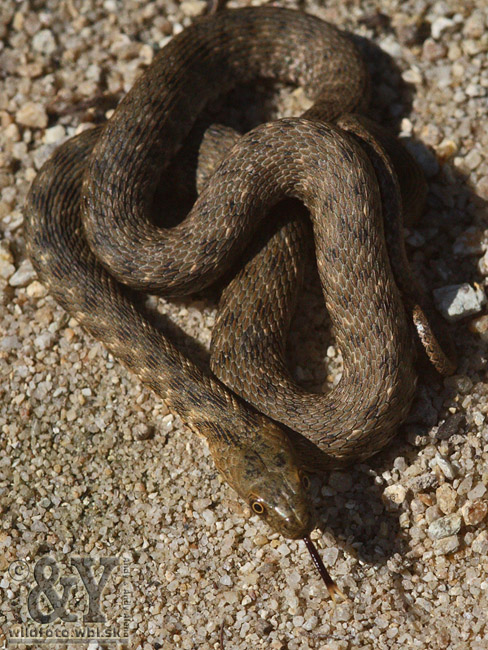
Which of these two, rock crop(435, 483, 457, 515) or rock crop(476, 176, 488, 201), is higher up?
rock crop(476, 176, 488, 201)

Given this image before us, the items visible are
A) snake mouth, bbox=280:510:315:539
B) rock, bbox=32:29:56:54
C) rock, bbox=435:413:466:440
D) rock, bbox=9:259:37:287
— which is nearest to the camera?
snake mouth, bbox=280:510:315:539

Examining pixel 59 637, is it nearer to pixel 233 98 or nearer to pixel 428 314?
pixel 428 314

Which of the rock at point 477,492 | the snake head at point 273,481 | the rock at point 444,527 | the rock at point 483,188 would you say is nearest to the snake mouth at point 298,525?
the snake head at point 273,481

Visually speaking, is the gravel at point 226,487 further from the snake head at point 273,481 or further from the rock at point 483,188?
the snake head at point 273,481

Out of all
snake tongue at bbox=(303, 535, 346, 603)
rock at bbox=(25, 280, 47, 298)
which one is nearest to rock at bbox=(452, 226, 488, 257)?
snake tongue at bbox=(303, 535, 346, 603)

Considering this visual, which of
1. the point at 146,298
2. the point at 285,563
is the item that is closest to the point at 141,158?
the point at 146,298

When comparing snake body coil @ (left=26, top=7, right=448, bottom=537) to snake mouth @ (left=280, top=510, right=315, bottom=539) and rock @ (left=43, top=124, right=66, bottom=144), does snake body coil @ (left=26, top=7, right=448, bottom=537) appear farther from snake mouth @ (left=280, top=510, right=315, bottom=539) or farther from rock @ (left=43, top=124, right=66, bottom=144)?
rock @ (left=43, top=124, right=66, bottom=144)

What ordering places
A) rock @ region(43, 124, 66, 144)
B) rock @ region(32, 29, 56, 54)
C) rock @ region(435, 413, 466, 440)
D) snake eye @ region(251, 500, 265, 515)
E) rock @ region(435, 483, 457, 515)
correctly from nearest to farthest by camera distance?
snake eye @ region(251, 500, 265, 515) < rock @ region(435, 483, 457, 515) < rock @ region(435, 413, 466, 440) < rock @ region(43, 124, 66, 144) < rock @ region(32, 29, 56, 54)
